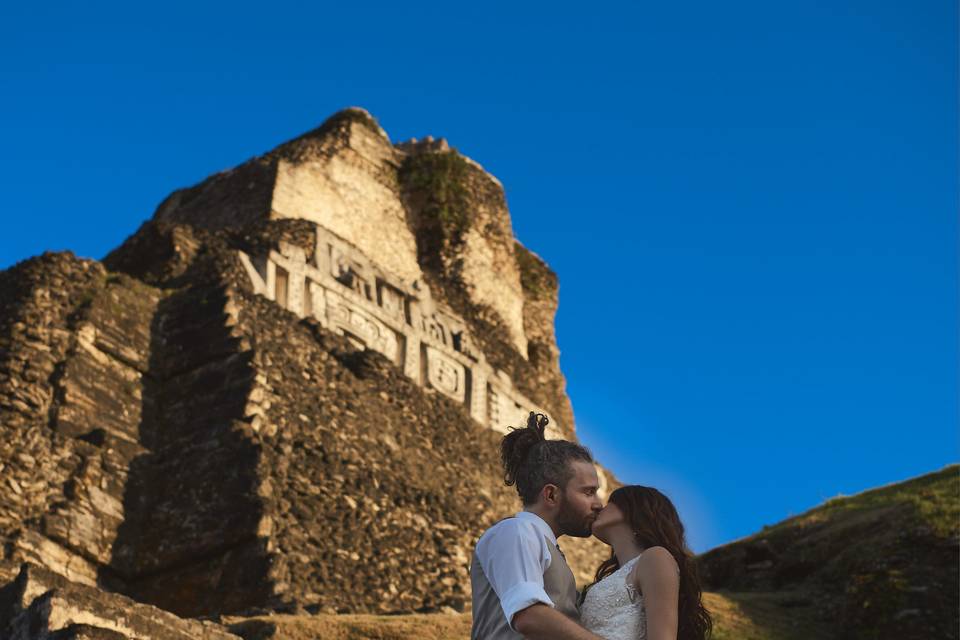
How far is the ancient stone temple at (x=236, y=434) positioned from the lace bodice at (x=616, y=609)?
3.00 m

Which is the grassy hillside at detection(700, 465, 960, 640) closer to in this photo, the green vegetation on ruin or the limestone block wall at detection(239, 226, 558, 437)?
the limestone block wall at detection(239, 226, 558, 437)

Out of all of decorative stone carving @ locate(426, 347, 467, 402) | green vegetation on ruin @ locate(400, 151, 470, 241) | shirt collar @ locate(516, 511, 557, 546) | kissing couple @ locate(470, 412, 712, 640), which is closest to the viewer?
kissing couple @ locate(470, 412, 712, 640)

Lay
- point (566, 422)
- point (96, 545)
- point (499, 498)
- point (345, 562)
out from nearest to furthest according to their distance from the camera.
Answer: point (96, 545) → point (345, 562) → point (499, 498) → point (566, 422)

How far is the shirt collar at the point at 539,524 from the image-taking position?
423cm

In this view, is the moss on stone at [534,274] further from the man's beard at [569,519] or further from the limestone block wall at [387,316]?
the man's beard at [569,519]

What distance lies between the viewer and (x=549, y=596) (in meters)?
4.16

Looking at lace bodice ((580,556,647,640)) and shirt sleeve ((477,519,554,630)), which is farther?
lace bodice ((580,556,647,640))

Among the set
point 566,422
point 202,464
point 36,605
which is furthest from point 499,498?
point 36,605

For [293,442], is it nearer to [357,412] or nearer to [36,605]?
[357,412]

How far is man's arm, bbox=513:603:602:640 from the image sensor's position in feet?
12.8

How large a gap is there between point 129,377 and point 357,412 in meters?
2.85

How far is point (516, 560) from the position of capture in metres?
4.05

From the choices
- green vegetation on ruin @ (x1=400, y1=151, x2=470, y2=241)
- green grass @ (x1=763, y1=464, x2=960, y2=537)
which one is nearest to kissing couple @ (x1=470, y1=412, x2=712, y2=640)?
green grass @ (x1=763, y1=464, x2=960, y2=537)

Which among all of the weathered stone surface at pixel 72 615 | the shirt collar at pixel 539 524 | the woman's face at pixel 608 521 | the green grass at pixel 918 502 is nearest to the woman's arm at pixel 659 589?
the woman's face at pixel 608 521
